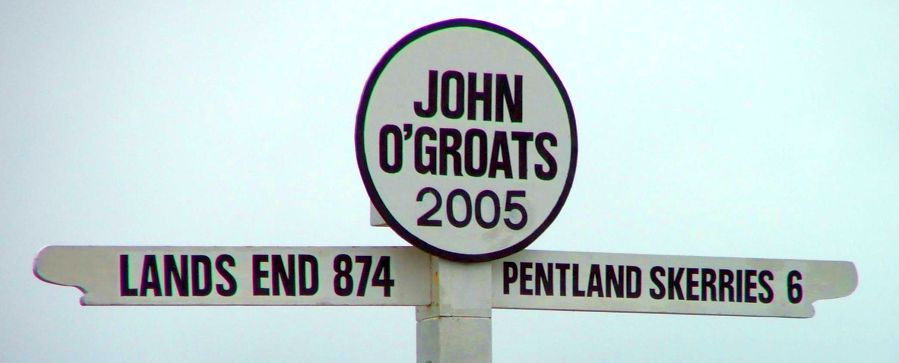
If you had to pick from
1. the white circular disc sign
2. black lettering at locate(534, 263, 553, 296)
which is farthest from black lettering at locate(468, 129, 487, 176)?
black lettering at locate(534, 263, 553, 296)

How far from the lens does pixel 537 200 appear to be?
239 inches

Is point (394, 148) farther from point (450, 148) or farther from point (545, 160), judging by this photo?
point (545, 160)

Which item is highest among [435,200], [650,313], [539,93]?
[539,93]

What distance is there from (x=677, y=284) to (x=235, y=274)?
71.1 inches

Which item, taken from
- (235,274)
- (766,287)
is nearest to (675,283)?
(766,287)

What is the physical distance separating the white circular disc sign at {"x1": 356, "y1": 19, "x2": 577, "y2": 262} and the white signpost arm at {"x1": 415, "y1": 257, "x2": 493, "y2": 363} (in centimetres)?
8

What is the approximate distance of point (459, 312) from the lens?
6.00m

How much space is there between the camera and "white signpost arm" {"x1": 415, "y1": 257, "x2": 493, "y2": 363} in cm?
596

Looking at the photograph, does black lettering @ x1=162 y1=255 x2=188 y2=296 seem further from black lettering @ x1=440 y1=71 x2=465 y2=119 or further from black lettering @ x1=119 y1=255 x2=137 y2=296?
black lettering @ x1=440 y1=71 x2=465 y2=119

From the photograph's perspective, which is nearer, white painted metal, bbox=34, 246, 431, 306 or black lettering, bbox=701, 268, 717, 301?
white painted metal, bbox=34, 246, 431, 306

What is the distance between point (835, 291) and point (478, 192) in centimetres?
166

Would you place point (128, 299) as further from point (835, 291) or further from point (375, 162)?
point (835, 291)

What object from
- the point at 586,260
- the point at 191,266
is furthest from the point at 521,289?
the point at 191,266

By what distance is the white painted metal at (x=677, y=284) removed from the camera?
240 inches
